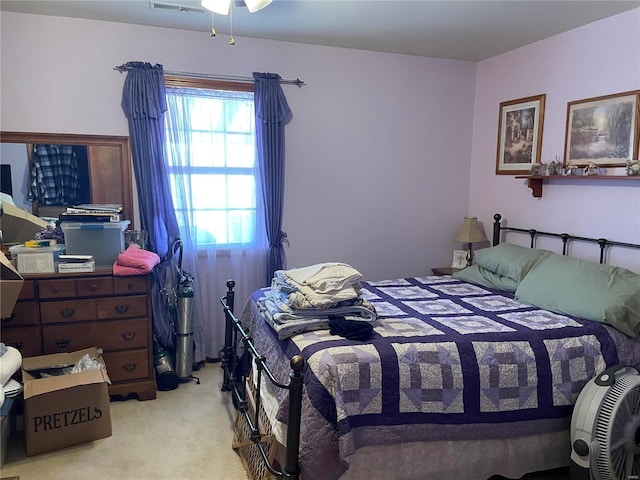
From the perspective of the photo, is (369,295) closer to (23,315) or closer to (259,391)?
(259,391)

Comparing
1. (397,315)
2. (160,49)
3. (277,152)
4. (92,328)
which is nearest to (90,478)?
(92,328)

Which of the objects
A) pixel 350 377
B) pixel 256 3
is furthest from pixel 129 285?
pixel 256 3

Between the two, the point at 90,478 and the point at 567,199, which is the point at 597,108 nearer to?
the point at 567,199

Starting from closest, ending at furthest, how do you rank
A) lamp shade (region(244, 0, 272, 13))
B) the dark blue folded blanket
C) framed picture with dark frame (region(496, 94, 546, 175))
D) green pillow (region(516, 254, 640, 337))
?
the dark blue folded blanket < lamp shade (region(244, 0, 272, 13)) < green pillow (region(516, 254, 640, 337)) < framed picture with dark frame (region(496, 94, 546, 175))

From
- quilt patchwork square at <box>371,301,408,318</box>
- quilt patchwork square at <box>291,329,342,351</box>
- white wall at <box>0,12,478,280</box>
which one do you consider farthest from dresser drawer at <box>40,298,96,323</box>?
quilt patchwork square at <box>371,301,408,318</box>

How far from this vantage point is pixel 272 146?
11.8ft

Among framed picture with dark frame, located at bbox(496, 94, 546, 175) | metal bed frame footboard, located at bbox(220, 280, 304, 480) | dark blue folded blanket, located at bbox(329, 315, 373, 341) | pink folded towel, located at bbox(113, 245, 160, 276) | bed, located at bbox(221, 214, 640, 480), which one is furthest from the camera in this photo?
framed picture with dark frame, located at bbox(496, 94, 546, 175)

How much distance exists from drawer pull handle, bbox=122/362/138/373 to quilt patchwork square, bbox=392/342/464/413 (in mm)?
1838

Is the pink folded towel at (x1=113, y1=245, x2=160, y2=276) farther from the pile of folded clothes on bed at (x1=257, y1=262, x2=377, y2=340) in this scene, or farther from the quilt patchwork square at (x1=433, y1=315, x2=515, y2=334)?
the quilt patchwork square at (x1=433, y1=315, x2=515, y2=334)

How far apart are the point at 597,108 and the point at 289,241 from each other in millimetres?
2346

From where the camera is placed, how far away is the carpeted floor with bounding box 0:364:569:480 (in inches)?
91.0

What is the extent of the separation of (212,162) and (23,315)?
1.59 metres

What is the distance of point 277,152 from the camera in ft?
11.8

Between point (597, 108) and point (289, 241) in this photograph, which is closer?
point (597, 108)
